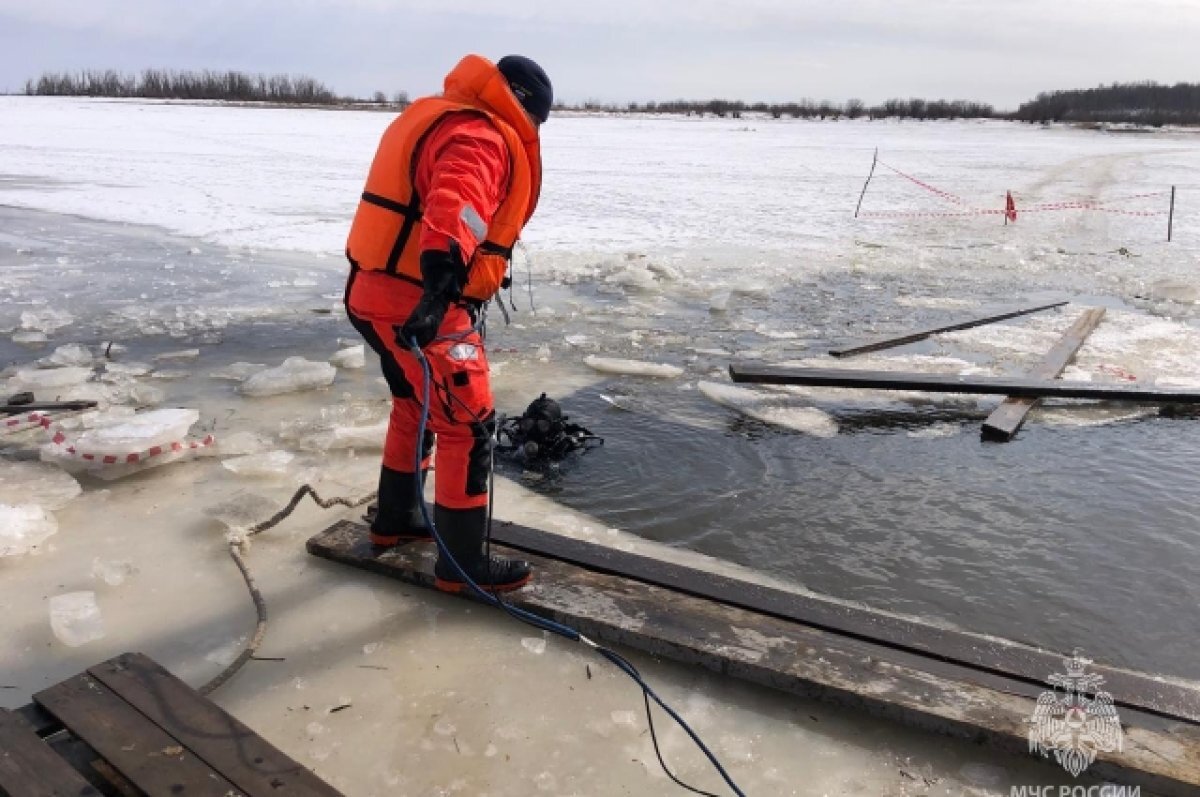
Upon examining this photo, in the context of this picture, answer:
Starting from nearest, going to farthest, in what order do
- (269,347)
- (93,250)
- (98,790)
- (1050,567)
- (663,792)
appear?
(98,790), (663,792), (1050,567), (269,347), (93,250)

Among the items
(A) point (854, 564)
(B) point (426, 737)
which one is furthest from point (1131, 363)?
(B) point (426, 737)

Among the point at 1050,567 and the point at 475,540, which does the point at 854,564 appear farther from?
the point at 475,540

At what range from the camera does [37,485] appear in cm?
374

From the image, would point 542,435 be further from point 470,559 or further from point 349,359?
point 349,359

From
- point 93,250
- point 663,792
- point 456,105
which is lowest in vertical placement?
point 663,792

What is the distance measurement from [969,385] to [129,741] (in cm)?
487

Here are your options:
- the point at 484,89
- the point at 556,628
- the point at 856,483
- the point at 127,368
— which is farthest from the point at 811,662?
the point at 127,368

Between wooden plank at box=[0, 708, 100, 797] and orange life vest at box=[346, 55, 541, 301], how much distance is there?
160 cm

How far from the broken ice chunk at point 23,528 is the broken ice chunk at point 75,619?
49 cm

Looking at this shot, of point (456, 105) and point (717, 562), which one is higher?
point (456, 105)

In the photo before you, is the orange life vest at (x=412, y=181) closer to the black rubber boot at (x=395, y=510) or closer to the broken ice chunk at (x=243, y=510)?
the black rubber boot at (x=395, y=510)

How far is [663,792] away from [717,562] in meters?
1.33

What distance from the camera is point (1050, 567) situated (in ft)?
11.3

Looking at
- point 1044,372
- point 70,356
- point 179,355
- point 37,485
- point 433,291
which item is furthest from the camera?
point 1044,372
